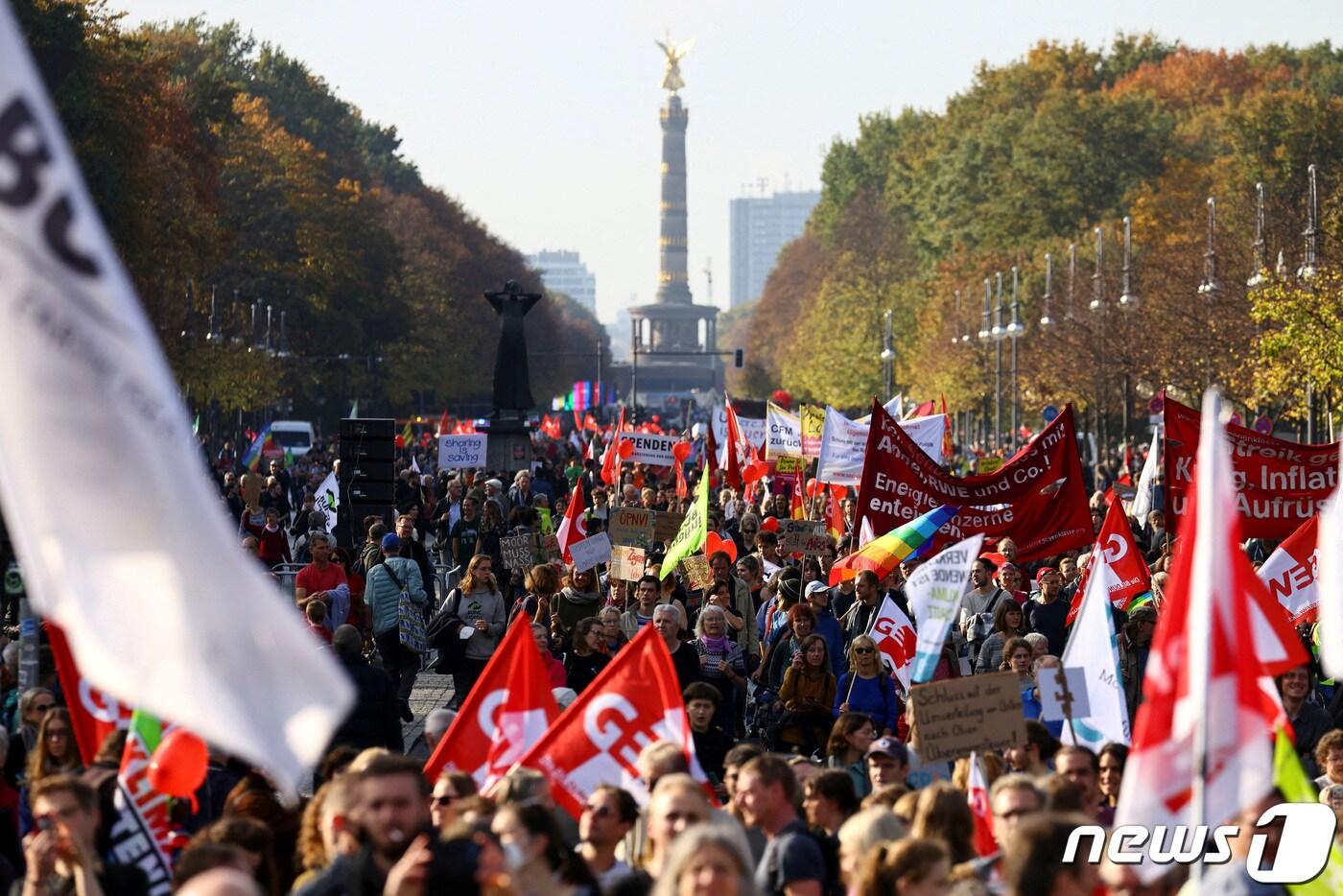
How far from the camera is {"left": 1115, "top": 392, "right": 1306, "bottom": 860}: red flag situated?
5738 mm

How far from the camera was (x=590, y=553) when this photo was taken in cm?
1758

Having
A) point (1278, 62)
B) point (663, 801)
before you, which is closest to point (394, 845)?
point (663, 801)

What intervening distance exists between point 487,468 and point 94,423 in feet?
106

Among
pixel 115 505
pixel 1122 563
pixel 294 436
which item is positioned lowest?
pixel 294 436

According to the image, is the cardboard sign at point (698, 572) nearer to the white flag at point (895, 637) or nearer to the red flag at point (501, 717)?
the white flag at point (895, 637)

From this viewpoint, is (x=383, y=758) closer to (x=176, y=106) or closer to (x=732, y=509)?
(x=732, y=509)

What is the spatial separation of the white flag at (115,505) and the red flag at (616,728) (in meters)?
3.94

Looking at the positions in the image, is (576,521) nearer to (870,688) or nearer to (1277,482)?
(1277,482)

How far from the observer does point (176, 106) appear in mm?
53594

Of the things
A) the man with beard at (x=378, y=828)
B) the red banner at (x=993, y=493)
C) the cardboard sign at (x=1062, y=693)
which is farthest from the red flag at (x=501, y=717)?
the red banner at (x=993, y=493)

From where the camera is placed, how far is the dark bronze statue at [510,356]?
1447 inches

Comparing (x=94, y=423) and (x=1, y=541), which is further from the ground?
(x=94, y=423)

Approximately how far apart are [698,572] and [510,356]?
20.4m

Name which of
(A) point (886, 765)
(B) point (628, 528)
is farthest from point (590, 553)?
(A) point (886, 765)
